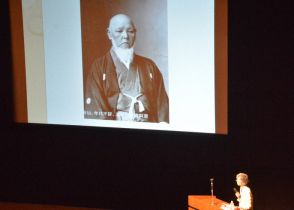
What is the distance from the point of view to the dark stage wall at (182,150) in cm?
519

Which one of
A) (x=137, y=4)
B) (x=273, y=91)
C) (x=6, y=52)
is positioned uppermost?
(x=137, y=4)

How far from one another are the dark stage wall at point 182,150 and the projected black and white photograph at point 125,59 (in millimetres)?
257

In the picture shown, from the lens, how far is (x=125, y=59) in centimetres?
564

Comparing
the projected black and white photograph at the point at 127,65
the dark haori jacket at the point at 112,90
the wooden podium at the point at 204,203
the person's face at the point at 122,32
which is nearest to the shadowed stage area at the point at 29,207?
the projected black and white photograph at the point at 127,65

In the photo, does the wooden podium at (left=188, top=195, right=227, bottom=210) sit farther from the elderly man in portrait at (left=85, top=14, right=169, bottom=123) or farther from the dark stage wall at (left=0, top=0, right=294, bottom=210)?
the elderly man in portrait at (left=85, top=14, right=169, bottom=123)

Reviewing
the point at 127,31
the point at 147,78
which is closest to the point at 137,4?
the point at 127,31

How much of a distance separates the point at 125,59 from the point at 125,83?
22 cm

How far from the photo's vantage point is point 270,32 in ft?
16.8

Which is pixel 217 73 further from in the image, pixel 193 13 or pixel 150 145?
pixel 150 145

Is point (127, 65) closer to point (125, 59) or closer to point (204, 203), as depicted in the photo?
point (125, 59)

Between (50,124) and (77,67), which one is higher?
(77,67)

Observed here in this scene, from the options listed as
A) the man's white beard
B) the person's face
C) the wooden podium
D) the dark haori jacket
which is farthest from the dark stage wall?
the person's face

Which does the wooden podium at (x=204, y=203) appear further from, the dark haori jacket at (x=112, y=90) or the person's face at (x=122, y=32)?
the person's face at (x=122, y=32)

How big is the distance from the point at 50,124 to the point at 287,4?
8.22 feet
